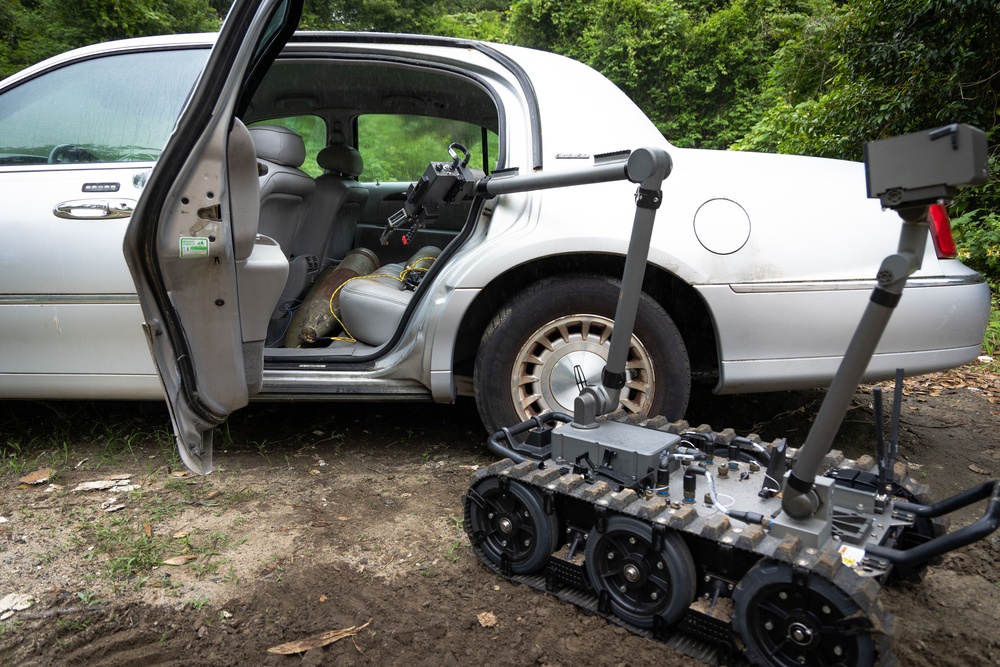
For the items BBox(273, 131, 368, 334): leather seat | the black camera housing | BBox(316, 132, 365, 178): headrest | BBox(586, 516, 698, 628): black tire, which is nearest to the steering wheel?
BBox(273, 131, 368, 334): leather seat

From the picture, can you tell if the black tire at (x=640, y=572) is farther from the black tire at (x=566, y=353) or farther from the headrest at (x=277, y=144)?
the headrest at (x=277, y=144)

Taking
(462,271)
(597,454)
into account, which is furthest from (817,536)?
(462,271)

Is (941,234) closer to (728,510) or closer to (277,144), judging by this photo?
(728,510)

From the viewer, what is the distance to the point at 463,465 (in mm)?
3393

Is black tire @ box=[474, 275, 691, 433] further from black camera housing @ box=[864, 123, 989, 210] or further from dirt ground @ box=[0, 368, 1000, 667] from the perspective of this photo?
black camera housing @ box=[864, 123, 989, 210]

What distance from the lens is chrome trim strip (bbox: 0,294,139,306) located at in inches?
123

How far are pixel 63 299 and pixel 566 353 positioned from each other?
2168 millimetres

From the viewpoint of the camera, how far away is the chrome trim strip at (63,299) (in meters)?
3.11

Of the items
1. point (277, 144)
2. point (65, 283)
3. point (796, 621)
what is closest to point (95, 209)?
point (65, 283)

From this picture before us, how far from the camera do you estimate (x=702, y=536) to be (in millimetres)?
1938

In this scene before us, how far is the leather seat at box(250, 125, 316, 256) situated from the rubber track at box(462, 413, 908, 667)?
6.95 ft

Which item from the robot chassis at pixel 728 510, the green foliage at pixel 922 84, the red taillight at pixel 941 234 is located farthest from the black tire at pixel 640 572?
the green foliage at pixel 922 84

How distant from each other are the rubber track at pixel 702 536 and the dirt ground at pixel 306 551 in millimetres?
60

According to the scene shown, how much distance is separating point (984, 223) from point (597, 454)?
21.1 ft
